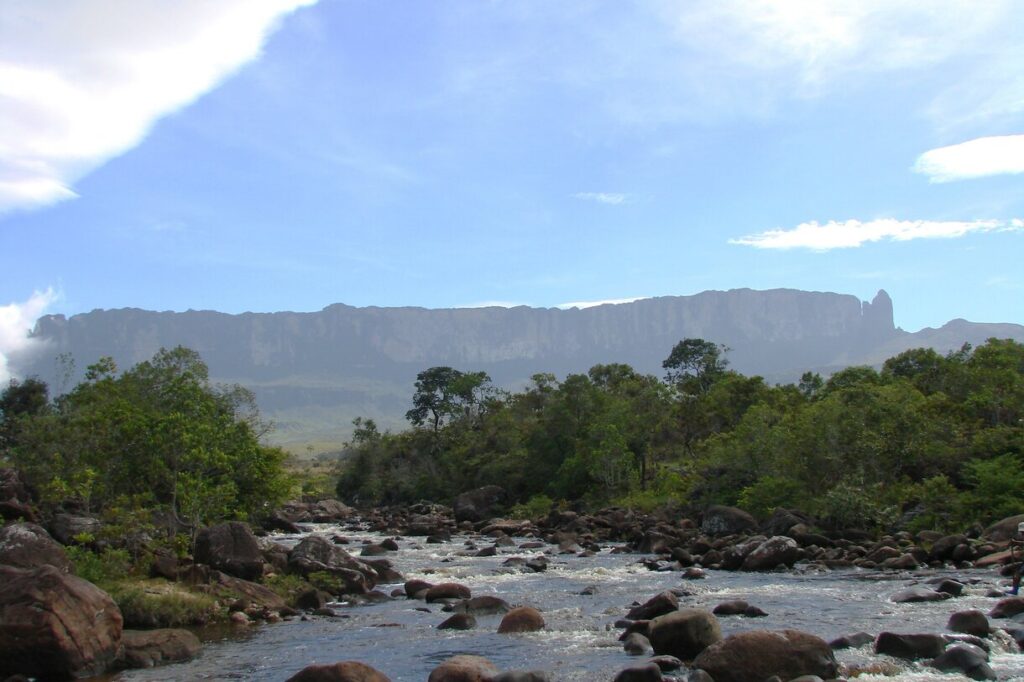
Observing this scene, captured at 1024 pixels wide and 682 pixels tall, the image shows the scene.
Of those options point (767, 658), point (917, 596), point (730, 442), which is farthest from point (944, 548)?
point (730, 442)

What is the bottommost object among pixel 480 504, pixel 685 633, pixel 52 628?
pixel 480 504

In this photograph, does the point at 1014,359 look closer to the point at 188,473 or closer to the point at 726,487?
the point at 726,487

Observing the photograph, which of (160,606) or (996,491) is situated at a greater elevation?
(996,491)

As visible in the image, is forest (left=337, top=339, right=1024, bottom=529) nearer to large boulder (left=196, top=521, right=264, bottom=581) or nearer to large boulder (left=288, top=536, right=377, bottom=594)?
large boulder (left=288, top=536, right=377, bottom=594)

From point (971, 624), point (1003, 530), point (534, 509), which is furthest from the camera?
point (534, 509)

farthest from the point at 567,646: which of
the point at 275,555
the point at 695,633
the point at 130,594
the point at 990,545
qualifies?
the point at 990,545

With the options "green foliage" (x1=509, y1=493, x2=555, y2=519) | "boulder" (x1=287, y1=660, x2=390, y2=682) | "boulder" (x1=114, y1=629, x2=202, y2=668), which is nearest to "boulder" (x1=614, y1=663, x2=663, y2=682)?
"boulder" (x1=287, y1=660, x2=390, y2=682)

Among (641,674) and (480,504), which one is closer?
(641,674)

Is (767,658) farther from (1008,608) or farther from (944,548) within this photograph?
(944,548)

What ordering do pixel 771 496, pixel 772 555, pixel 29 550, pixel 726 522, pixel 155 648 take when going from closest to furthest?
pixel 155 648 → pixel 29 550 → pixel 772 555 → pixel 726 522 → pixel 771 496

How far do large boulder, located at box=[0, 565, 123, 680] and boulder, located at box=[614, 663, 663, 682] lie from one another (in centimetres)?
986

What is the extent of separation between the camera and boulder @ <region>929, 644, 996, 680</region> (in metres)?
13.5

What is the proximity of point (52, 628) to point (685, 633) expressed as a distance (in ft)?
38.3

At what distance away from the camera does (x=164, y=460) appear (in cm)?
2572
